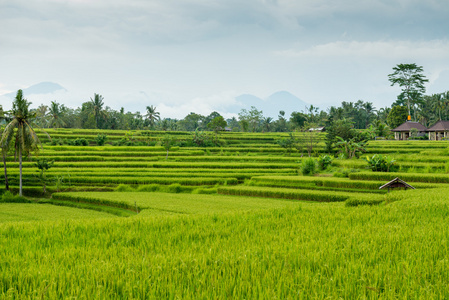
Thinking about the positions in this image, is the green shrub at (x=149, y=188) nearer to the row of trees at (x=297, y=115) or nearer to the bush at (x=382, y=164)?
the bush at (x=382, y=164)

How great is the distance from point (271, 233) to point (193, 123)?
92.7 m

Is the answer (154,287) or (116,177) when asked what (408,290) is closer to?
(154,287)

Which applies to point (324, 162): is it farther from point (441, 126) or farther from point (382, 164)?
point (441, 126)

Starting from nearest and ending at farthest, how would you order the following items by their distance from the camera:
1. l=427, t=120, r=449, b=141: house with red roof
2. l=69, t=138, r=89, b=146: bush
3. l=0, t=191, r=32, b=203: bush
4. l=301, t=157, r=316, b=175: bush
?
l=0, t=191, r=32, b=203: bush, l=301, t=157, r=316, b=175: bush, l=69, t=138, r=89, b=146: bush, l=427, t=120, r=449, b=141: house with red roof

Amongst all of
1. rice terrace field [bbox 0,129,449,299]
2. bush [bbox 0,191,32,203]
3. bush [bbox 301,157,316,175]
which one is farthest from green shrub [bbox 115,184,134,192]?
rice terrace field [bbox 0,129,449,299]

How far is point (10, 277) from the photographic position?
116 inches

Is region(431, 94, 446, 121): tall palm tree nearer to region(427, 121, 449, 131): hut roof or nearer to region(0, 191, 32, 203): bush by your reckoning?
region(427, 121, 449, 131): hut roof

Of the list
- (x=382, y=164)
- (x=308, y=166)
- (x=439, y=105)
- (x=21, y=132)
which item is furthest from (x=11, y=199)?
(x=439, y=105)

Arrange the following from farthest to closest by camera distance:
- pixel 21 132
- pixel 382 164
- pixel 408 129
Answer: pixel 408 129
pixel 382 164
pixel 21 132

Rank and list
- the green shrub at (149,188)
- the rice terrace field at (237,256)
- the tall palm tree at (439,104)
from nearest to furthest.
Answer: the rice terrace field at (237,256) → the green shrub at (149,188) → the tall palm tree at (439,104)

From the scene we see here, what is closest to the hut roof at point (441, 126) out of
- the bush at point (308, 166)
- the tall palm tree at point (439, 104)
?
the tall palm tree at point (439, 104)

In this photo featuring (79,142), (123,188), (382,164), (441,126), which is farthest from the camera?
(441,126)

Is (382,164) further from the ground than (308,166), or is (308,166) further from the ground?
(382,164)

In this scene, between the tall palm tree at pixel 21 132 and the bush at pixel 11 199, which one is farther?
the tall palm tree at pixel 21 132
